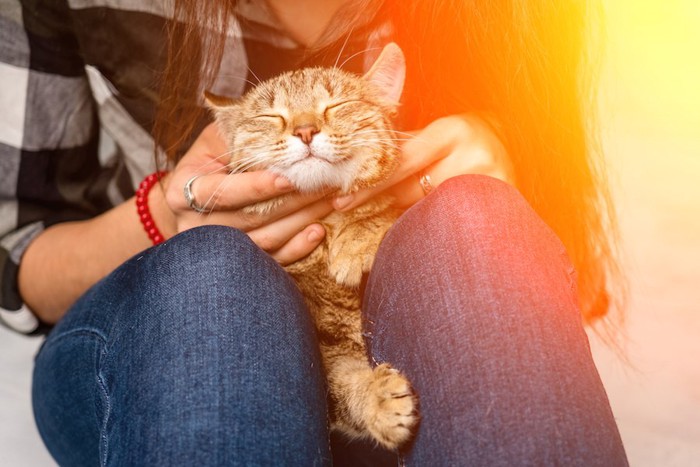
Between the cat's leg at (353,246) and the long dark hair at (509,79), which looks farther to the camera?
the long dark hair at (509,79)

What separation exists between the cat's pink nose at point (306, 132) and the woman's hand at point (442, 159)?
13 centimetres

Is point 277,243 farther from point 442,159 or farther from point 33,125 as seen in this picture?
point 33,125

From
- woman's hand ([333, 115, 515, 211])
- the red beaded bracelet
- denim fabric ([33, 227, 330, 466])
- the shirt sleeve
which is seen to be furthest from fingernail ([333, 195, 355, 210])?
the shirt sleeve

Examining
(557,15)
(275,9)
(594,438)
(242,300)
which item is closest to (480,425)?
(594,438)

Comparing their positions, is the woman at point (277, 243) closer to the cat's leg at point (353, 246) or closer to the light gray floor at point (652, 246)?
the cat's leg at point (353, 246)

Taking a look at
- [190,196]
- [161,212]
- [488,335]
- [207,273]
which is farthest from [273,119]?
[488,335]

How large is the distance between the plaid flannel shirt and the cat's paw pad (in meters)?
0.79

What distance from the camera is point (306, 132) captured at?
1.12m

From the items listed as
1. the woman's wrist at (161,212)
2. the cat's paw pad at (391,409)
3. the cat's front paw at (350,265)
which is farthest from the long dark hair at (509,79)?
the cat's paw pad at (391,409)

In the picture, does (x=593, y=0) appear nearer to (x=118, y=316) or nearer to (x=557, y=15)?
(x=557, y=15)

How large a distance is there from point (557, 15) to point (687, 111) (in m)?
1.01

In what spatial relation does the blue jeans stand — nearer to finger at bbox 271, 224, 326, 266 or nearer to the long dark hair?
finger at bbox 271, 224, 326, 266

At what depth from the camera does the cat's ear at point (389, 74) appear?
4.03ft

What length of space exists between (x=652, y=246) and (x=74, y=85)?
168 cm
